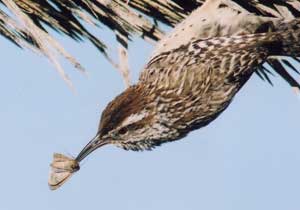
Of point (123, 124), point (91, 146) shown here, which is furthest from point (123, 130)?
point (91, 146)

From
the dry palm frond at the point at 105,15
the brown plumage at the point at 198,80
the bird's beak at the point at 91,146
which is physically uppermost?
the dry palm frond at the point at 105,15

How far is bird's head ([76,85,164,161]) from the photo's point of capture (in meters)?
1.48

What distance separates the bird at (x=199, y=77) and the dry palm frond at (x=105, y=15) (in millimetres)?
61

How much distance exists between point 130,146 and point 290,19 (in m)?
0.67

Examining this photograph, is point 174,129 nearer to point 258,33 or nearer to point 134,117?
point 134,117

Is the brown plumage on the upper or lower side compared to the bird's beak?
lower

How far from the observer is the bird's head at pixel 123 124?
4.85 feet

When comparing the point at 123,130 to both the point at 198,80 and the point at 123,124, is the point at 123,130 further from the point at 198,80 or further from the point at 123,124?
the point at 198,80

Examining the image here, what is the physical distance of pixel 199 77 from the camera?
1624mm

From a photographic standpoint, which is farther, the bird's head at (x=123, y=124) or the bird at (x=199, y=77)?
the bird at (x=199, y=77)

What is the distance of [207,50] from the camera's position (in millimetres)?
1625

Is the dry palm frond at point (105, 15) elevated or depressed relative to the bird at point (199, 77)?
elevated

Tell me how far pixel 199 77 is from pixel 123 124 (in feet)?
1.10

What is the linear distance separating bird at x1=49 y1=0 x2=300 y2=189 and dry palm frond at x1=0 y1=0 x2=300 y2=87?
61 mm
